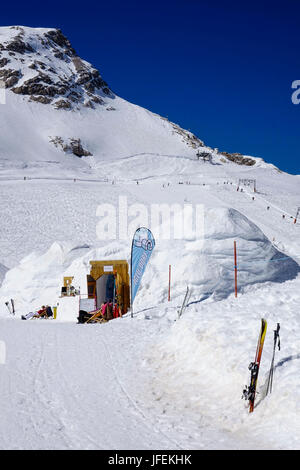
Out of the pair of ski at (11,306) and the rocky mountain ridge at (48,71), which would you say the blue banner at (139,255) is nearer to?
the pair of ski at (11,306)

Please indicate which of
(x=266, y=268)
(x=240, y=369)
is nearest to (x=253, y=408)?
(x=240, y=369)

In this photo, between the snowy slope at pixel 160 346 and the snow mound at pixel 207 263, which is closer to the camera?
the snowy slope at pixel 160 346

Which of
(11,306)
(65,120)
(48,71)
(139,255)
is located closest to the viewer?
(139,255)

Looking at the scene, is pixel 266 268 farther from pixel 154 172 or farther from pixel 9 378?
pixel 154 172

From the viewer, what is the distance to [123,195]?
4391cm

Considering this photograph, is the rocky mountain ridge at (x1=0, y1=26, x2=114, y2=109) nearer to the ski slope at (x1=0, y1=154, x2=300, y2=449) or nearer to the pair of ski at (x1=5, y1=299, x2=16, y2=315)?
the pair of ski at (x1=5, y1=299, x2=16, y2=315)

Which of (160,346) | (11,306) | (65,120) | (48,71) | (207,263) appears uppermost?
(48,71)

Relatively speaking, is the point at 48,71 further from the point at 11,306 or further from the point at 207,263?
the point at 207,263

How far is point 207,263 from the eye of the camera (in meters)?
13.0

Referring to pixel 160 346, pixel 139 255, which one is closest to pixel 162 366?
pixel 160 346

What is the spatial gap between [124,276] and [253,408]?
9.60 meters

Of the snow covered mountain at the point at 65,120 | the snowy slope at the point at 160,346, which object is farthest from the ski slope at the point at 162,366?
the snow covered mountain at the point at 65,120

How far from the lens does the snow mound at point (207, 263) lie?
1274 cm

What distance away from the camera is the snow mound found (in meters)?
12.7
